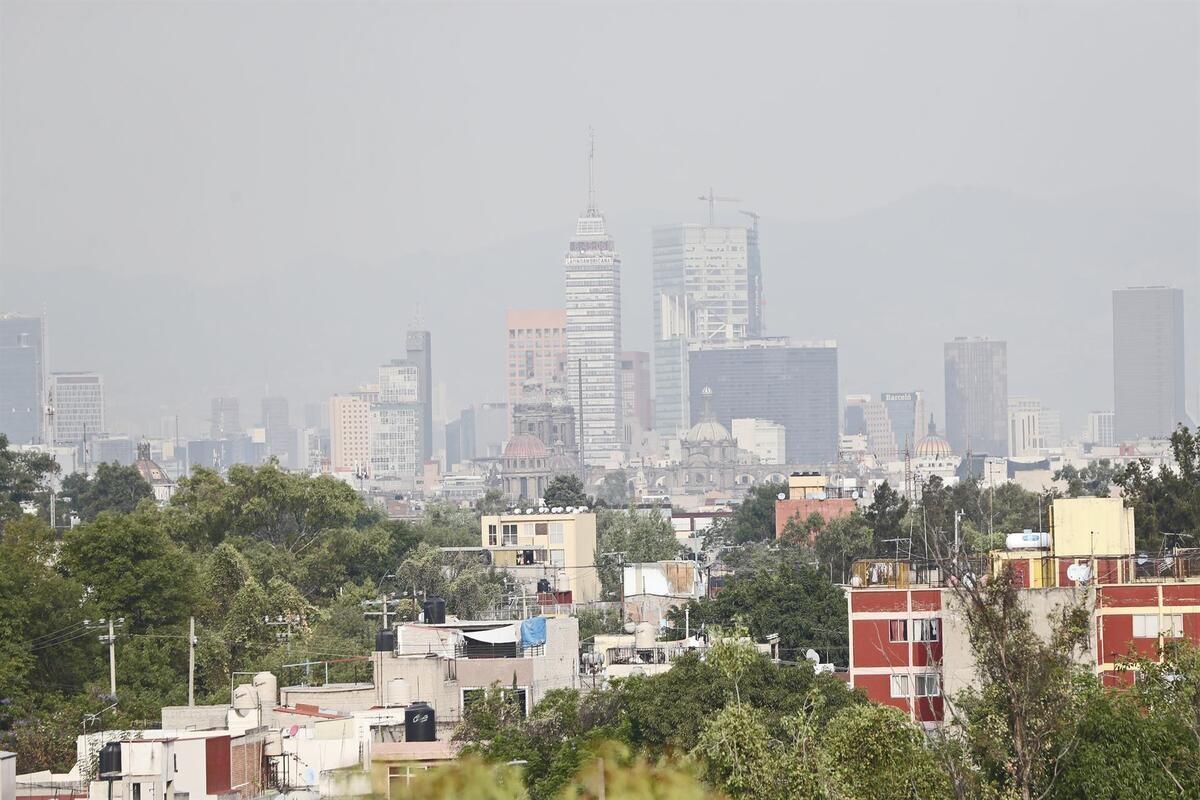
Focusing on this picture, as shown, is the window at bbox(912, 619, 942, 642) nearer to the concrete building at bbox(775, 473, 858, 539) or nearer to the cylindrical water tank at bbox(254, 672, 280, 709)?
the cylindrical water tank at bbox(254, 672, 280, 709)

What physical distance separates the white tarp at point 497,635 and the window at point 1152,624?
380 inches

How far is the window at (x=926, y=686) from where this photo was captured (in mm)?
33625

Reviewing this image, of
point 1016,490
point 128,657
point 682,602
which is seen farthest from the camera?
point 1016,490

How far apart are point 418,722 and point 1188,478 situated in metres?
33.1

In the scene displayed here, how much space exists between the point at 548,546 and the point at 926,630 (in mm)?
56112

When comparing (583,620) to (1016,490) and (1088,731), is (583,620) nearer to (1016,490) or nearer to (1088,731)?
(1088,731)

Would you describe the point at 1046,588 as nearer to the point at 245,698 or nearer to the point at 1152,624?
the point at 1152,624

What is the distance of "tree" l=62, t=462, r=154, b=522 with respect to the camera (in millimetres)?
118131

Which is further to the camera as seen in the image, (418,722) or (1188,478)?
(1188,478)

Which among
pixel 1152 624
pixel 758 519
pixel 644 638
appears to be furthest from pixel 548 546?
pixel 1152 624

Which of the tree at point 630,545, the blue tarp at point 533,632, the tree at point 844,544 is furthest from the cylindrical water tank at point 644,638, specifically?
the tree at point 630,545

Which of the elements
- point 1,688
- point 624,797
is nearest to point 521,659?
point 1,688

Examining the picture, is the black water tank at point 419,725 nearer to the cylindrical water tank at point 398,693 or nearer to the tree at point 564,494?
the cylindrical water tank at point 398,693

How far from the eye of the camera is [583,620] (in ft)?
197
